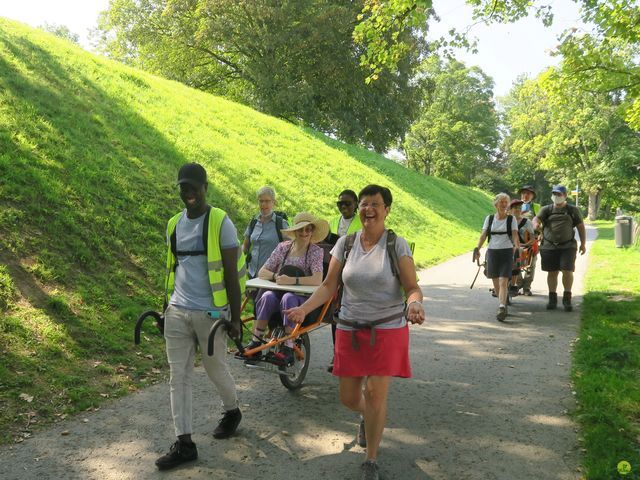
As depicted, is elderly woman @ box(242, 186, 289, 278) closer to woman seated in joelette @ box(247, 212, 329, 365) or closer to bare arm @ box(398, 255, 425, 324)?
woman seated in joelette @ box(247, 212, 329, 365)

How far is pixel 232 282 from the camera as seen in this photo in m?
4.18

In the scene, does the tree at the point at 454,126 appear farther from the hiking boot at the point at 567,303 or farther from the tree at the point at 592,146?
the hiking boot at the point at 567,303

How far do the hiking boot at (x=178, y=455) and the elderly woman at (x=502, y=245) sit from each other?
6.23m

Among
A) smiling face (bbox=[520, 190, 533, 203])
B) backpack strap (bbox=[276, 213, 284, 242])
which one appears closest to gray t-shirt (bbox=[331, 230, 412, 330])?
backpack strap (bbox=[276, 213, 284, 242])

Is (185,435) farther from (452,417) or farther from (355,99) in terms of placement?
(355,99)

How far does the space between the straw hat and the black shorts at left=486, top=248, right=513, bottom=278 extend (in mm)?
4039

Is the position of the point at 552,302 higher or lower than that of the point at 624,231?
lower

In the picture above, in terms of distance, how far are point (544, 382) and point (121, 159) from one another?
9152 mm

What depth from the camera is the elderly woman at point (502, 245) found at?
365 inches

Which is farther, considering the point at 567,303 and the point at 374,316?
the point at 567,303

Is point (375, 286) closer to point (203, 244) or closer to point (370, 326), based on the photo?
point (370, 326)

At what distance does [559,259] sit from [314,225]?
230 inches

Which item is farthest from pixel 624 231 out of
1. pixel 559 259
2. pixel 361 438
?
pixel 361 438

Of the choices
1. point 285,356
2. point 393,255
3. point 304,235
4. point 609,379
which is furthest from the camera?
point 304,235
